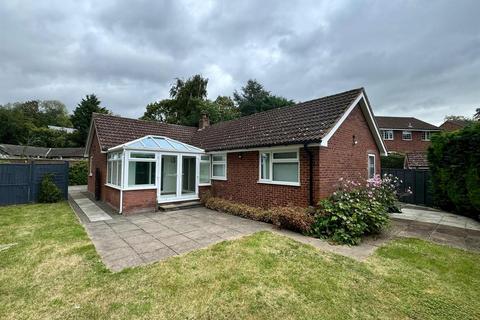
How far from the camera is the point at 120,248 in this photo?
5.39 m

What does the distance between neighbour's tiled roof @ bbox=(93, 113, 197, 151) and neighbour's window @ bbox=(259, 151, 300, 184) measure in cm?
801

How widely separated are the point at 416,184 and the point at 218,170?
11.4 m

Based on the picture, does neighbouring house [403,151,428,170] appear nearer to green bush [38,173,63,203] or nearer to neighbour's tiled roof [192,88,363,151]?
neighbour's tiled roof [192,88,363,151]

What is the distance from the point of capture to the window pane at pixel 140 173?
9578 mm

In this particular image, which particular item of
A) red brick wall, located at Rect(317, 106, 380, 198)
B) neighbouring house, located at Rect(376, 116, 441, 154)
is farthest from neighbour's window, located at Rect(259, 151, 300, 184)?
neighbouring house, located at Rect(376, 116, 441, 154)

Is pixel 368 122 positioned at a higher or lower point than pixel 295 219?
higher

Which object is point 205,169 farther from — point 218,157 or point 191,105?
point 191,105

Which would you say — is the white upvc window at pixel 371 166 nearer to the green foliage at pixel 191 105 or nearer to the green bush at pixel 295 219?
the green bush at pixel 295 219

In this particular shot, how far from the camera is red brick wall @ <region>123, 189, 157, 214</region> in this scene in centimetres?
931

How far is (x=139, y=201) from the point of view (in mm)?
9625

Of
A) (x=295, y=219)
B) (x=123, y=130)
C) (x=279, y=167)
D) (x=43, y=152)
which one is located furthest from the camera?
(x=43, y=152)

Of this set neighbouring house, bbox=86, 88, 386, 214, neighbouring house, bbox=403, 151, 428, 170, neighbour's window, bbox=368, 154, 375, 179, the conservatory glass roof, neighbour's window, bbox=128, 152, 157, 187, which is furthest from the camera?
neighbouring house, bbox=403, 151, 428, 170

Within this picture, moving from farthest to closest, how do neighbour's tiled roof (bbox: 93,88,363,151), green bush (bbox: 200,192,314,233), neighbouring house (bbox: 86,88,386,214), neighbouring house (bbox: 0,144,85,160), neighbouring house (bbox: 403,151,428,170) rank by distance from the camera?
neighbouring house (bbox: 0,144,85,160), neighbouring house (bbox: 403,151,428,170), neighbour's tiled roof (bbox: 93,88,363,151), neighbouring house (bbox: 86,88,386,214), green bush (bbox: 200,192,314,233)

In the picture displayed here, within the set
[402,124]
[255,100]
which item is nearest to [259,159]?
[255,100]
